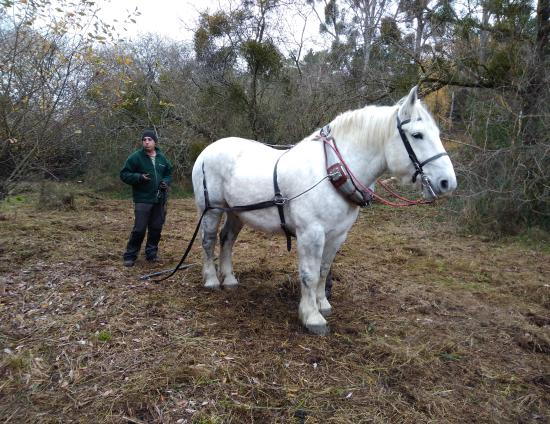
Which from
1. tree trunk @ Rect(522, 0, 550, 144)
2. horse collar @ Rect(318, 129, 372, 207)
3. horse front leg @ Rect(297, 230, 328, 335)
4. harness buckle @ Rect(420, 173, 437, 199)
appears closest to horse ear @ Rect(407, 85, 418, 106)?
harness buckle @ Rect(420, 173, 437, 199)

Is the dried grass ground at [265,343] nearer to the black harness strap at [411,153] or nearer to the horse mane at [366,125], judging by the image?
the black harness strap at [411,153]

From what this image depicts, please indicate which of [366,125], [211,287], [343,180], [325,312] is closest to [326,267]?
[325,312]

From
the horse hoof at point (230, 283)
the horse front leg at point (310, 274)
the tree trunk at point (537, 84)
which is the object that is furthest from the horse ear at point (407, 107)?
the tree trunk at point (537, 84)

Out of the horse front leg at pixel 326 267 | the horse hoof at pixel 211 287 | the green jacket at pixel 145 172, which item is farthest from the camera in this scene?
the green jacket at pixel 145 172

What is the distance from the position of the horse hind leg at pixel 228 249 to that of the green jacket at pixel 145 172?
45.7 inches

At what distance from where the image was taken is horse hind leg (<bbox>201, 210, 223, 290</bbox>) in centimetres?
384

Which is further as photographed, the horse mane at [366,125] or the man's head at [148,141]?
the man's head at [148,141]

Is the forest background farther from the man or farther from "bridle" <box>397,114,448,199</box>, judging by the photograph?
"bridle" <box>397,114,448,199</box>

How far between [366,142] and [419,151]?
0.41 m

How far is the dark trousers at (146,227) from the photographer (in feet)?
15.0

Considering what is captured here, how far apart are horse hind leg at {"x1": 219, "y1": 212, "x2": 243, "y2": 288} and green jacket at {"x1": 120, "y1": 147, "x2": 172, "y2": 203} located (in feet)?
3.81

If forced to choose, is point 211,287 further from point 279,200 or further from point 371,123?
point 371,123

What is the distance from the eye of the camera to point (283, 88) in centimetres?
998

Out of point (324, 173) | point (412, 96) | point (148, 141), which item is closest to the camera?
point (412, 96)
